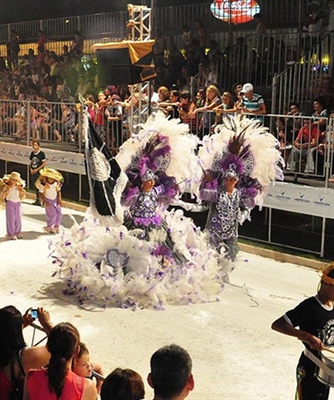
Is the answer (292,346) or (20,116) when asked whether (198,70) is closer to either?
(20,116)

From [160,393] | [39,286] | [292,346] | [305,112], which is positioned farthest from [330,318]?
[305,112]

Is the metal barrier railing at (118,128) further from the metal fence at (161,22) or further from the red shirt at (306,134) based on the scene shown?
the metal fence at (161,22)

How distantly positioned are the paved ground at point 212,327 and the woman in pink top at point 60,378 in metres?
2.32

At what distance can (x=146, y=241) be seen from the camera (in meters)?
8.84

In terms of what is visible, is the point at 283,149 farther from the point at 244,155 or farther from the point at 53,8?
the point at 53,8

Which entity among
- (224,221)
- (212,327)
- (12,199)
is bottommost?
(212,327)

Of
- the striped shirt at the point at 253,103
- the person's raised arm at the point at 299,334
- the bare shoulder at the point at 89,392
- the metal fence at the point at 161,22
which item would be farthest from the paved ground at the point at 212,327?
the metal fence at the point at 161,22

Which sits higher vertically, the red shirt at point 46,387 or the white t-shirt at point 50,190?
the red shirt at point 46,387

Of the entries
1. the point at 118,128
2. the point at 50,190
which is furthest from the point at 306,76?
the point at 50,190

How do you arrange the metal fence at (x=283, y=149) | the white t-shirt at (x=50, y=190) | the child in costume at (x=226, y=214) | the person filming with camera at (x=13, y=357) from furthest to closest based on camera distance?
the white t-shirt at (x=50, y=190) < the metal fence at (x=283, y=149) < the child in costume at (x=226, y=214) < the person filming with camera at (x=13, y=357)

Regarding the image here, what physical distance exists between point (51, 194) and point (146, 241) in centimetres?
440

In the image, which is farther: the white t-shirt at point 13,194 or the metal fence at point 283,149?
the white t-shirt at point 13,194

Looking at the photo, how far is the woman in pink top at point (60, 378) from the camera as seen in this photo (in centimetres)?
396

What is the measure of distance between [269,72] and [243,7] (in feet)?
5.49
